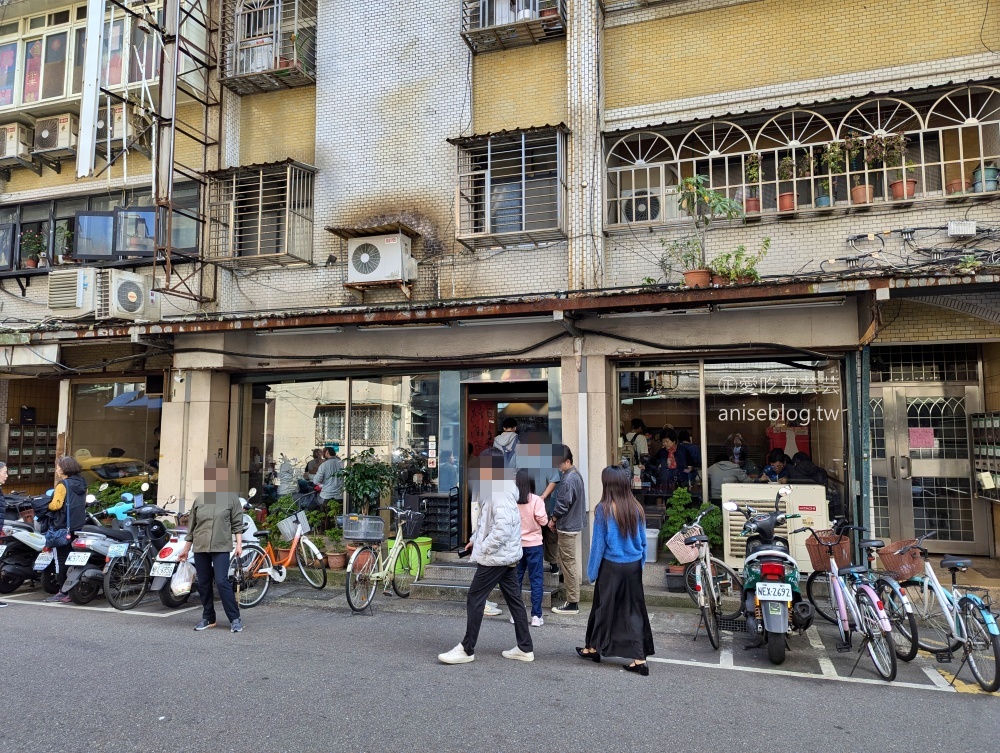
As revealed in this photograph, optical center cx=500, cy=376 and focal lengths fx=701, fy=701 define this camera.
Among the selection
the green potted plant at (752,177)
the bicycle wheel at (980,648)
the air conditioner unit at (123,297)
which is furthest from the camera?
the air conditioner unit at (123,297)

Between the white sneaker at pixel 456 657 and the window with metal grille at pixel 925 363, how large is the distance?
7881 mm

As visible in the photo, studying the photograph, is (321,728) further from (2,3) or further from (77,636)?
(2,3)

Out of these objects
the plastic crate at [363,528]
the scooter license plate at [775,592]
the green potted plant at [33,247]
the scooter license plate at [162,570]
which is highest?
the green potted plant at [33,247]

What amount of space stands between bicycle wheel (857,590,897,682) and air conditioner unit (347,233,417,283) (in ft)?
25.9

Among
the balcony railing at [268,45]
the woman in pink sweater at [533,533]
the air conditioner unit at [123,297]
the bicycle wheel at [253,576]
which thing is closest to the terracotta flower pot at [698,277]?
the woman in pink sweater at [533,533]

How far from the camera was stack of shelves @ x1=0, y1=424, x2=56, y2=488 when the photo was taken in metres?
15.1

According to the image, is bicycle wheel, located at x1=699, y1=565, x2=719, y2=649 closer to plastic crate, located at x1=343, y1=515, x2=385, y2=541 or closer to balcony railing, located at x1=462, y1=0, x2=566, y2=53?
plastic crate, located at x1=343, y1=515, x2=385, y2=541

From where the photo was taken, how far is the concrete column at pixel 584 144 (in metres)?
10.7

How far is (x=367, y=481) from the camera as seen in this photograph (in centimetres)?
1113

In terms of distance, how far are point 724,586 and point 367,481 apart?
5580 millimetres

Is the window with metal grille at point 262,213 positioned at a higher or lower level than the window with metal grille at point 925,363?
higher

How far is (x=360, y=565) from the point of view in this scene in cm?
876

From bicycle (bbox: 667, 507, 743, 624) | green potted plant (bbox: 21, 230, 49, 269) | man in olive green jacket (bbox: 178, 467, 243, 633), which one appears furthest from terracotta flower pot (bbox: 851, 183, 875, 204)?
green potted plant (bbox: 21, 230, 49, 269)

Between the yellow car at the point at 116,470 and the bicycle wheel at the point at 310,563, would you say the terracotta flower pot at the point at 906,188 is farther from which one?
the yellow car at the point at 116,470
